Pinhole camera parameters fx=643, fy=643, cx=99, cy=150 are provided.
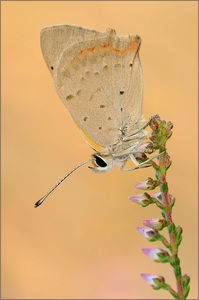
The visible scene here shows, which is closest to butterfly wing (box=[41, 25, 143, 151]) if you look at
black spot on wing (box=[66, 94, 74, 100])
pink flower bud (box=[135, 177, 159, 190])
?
black spot on wing (box=[66, 94, 74, 100])

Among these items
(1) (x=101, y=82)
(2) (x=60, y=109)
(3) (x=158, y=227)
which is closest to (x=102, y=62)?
(1) (x=101, y=82)

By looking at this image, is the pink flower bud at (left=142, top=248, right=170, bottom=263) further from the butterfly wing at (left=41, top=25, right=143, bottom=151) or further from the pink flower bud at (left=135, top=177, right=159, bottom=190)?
the butterfly wing at (left=41, top=25, right=143, bottom=151)

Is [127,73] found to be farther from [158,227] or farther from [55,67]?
[158,227]

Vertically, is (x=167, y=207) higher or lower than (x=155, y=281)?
higher

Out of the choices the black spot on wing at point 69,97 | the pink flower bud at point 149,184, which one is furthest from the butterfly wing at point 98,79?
the pink flower bud at point 149,184

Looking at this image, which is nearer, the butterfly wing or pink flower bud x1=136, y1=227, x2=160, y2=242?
pink flower bud x1=136, y1=227, x2=160, y2=242

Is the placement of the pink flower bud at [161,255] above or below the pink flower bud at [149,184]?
below

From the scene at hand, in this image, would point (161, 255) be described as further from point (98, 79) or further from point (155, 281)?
point (98, 79)

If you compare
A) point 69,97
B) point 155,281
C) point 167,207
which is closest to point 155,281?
point 155,281

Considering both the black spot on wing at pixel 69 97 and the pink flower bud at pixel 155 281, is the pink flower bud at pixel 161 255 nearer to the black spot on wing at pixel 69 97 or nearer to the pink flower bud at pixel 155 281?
the pink flower bud at pixel 155 281
